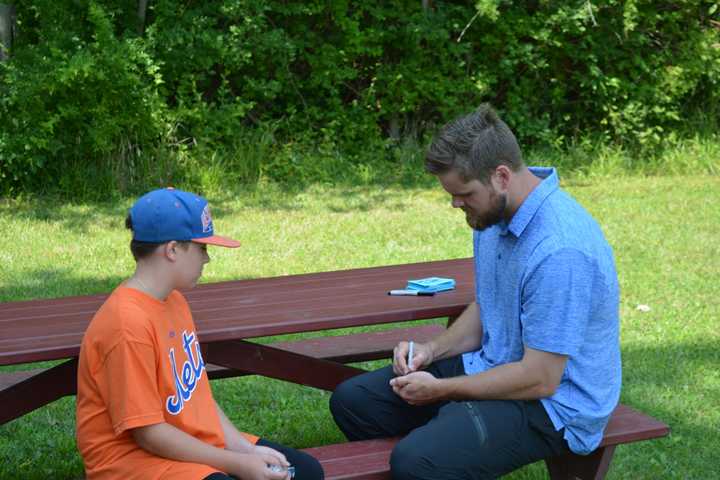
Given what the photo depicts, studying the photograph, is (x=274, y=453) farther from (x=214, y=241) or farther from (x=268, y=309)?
(x=268, y=309)

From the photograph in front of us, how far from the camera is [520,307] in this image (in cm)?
346

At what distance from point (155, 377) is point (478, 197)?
1.13 metres

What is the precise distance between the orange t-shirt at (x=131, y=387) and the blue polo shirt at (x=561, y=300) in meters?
1.03

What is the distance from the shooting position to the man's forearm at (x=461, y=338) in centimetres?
392

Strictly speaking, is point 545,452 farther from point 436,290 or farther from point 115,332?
point 115,332

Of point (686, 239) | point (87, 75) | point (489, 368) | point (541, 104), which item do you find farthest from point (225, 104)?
point (489, 368)

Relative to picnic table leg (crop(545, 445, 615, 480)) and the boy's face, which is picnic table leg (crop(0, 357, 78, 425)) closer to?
the boy's face

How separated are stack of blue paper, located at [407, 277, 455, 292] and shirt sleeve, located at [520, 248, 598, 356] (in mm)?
1078

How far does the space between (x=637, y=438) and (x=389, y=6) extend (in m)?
9.62

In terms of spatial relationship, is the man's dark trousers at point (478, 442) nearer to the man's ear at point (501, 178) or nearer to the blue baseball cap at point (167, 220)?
the man's ear at point (501, 178)

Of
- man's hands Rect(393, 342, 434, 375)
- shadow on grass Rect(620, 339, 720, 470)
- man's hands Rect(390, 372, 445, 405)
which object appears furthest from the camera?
shadow on grass Rect(620, 339, 720, 470)

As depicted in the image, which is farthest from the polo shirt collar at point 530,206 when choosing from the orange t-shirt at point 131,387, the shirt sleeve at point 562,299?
the orange t-shirt at point 131,387

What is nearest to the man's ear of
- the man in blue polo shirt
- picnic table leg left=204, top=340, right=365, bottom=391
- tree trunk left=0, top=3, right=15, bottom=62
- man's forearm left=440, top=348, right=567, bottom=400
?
the man in blue polo shirt

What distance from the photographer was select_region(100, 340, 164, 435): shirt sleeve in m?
2.88
